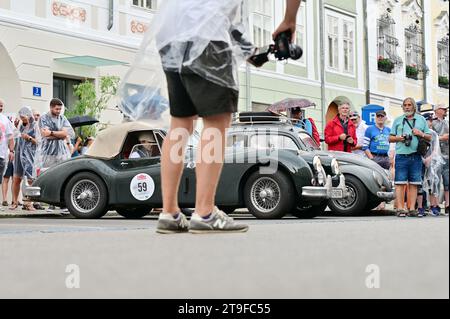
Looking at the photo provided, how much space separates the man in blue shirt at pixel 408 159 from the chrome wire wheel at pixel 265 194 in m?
1.69

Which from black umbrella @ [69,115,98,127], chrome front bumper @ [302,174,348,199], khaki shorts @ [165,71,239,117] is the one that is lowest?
chrome front bumper @ [302,174,348,199]

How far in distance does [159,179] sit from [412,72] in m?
20.2

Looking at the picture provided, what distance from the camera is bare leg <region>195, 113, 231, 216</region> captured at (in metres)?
4.21

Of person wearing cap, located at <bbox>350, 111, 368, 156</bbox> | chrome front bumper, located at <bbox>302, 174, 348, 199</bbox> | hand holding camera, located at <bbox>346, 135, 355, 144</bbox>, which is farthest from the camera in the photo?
person wearing cap, located at <bbox>350, 111, 368, 156</bbox>

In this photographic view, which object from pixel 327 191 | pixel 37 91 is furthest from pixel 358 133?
pixel 37 91

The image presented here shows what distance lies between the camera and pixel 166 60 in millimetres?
4336

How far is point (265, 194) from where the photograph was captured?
9.95 metres

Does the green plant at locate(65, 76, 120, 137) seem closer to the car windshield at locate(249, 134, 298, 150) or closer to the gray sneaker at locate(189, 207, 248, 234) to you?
the car windshield at locate(249, 134, 298, 150)

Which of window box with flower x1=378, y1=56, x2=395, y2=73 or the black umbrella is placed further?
window box with flower x1=378, y1=56, x2=395, y2=73

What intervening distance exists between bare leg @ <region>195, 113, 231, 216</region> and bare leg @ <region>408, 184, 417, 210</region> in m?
6.59

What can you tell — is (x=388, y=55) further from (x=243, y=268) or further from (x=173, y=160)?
(x=243, y=268)

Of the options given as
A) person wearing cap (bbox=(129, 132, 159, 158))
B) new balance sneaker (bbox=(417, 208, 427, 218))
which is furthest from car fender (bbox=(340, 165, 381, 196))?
person wearing cap (bbox=(129, 132, 159, 158))

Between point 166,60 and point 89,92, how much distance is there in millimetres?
11865
